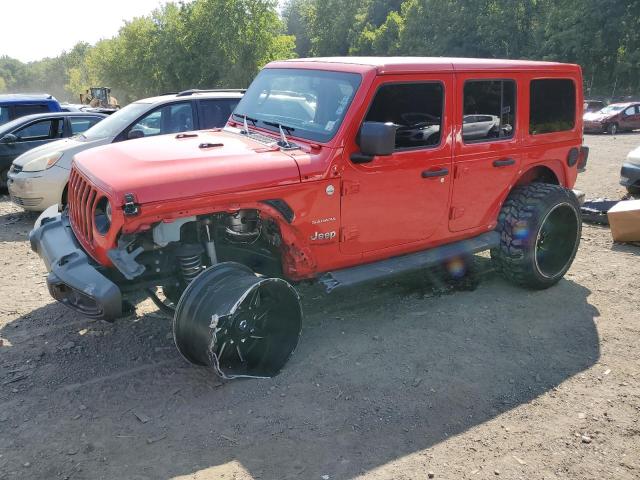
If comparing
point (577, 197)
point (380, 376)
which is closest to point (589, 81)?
point (577, 197)

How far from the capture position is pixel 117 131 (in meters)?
7.65

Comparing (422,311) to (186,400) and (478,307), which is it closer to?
(478,307)

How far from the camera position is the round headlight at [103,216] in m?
3.61

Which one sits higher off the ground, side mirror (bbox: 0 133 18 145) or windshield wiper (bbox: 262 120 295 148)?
windshield wiper (bbox: 262 120 295 148)

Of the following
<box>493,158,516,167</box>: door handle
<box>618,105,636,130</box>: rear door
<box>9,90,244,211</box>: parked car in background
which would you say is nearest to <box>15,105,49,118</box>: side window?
<box>9,90,244,211</box>: parked car in background

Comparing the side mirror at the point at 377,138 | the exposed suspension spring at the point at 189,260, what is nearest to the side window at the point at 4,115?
the exposed suspension spring at the point at 189,260

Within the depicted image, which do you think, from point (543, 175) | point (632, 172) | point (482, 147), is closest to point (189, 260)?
point (482, 147)

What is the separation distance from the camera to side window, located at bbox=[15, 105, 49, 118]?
1099cm

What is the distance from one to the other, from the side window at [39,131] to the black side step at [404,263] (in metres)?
7.62

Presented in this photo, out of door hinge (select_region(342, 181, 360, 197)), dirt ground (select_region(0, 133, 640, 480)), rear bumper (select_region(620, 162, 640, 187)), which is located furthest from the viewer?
rear bumper (select_region(620, 162, 640, 187))

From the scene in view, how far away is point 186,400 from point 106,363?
849 millimetres

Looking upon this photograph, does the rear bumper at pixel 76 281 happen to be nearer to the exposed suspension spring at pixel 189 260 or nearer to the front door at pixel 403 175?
the exposed suspension spring at pixel 189 260

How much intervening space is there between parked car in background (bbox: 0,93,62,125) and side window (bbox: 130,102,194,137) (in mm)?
4749

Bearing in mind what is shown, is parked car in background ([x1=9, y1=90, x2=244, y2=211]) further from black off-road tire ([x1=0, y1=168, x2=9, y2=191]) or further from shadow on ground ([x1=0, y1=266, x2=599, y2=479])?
shadow on ground ([x1=0, y1=266, x2=599, y2=479])
